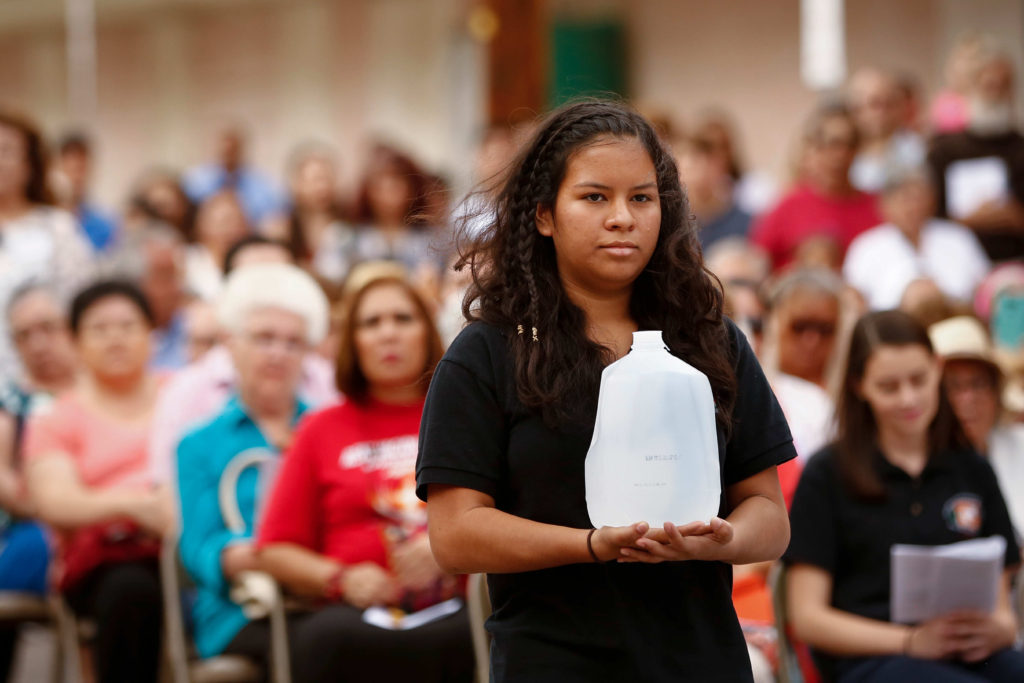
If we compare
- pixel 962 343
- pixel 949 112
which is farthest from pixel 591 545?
pixel 949 112

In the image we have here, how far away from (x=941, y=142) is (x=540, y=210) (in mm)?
5322

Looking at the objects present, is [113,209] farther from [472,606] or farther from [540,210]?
A: [540,210]

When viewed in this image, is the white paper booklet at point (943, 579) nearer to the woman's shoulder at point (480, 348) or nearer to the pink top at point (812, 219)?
the woman's shoulder at point (480, 348)

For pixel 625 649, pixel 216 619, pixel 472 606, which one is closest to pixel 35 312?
pixel 216 619

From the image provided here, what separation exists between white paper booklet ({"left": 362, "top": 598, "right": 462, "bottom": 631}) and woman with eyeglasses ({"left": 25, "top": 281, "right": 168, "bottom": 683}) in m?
1.07

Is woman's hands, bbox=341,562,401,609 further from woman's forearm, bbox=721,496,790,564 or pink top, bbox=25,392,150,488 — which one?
woman's forearm, bbox=721,496,790,564

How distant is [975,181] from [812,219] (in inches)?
34.2

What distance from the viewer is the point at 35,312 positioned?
5.30 m

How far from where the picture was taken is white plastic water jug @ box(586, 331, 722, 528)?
1.90m

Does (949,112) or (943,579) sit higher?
(949,112)

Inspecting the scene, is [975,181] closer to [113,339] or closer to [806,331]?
[806,331]

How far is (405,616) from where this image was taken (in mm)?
3688

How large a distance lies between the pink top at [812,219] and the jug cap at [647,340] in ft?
16.2

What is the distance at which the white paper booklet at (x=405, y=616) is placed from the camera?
11.9ft
